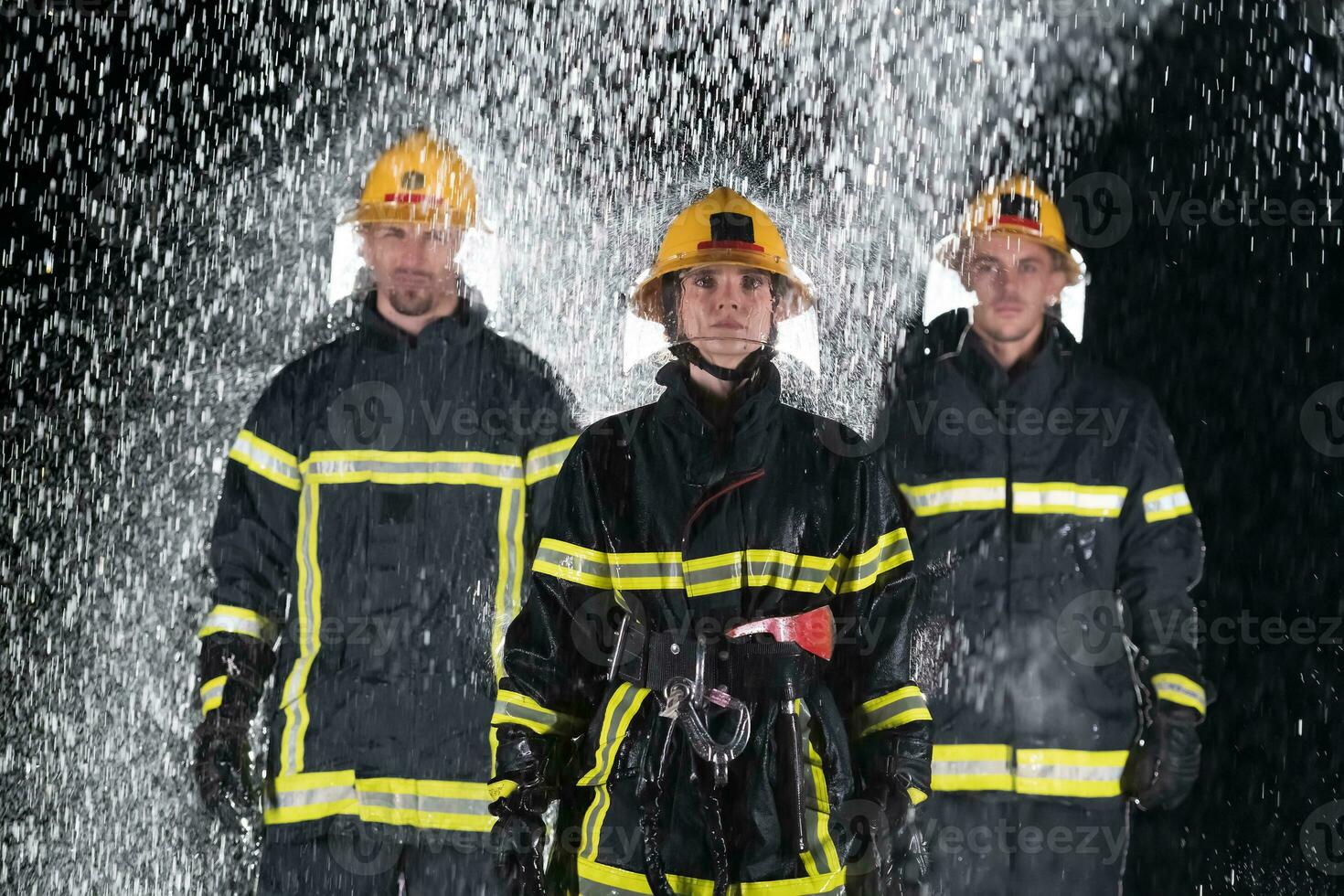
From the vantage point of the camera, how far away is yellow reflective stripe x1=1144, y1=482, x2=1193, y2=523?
370cm

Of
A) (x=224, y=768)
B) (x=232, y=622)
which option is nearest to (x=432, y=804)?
(x=224, y=768)

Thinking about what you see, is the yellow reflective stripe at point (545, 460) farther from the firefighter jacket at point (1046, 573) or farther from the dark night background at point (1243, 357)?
the dark night background at point (1243, 357)

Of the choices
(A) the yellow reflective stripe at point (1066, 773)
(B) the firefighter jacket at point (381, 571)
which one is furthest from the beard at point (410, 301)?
(A) the yellow reflective stripe at point (1066, 773)

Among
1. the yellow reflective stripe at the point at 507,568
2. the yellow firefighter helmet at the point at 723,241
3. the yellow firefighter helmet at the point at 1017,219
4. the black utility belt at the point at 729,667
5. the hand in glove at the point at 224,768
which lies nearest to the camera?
the black utility belt at the point at 729,667

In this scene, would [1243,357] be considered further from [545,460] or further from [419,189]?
[419,189]

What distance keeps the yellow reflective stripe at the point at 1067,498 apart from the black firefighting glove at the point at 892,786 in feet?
3.78

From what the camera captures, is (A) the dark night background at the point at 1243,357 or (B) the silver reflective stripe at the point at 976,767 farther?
(A) the dark night background at the point at 1243,357

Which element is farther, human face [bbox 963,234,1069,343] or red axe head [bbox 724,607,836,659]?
human face [bbox 963,234,1069,343]

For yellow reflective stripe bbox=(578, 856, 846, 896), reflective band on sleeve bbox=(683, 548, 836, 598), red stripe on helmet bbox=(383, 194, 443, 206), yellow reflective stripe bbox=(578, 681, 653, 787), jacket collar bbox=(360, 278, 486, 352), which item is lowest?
yellow reflective stripe bbox=(578, 856, 846, 896)

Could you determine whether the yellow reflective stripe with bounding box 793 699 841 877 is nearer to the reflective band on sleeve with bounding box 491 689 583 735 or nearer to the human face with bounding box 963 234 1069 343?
the reflective band on sleeve with bounding box 491 689 583 735

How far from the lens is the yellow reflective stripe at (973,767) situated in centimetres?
359

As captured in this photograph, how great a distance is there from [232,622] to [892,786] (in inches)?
68.5

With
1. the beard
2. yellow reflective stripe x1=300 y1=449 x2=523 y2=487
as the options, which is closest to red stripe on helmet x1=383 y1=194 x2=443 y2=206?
the beard

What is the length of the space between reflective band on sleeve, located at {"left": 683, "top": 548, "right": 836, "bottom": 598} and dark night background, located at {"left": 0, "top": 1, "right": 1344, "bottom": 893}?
7.45 feet
